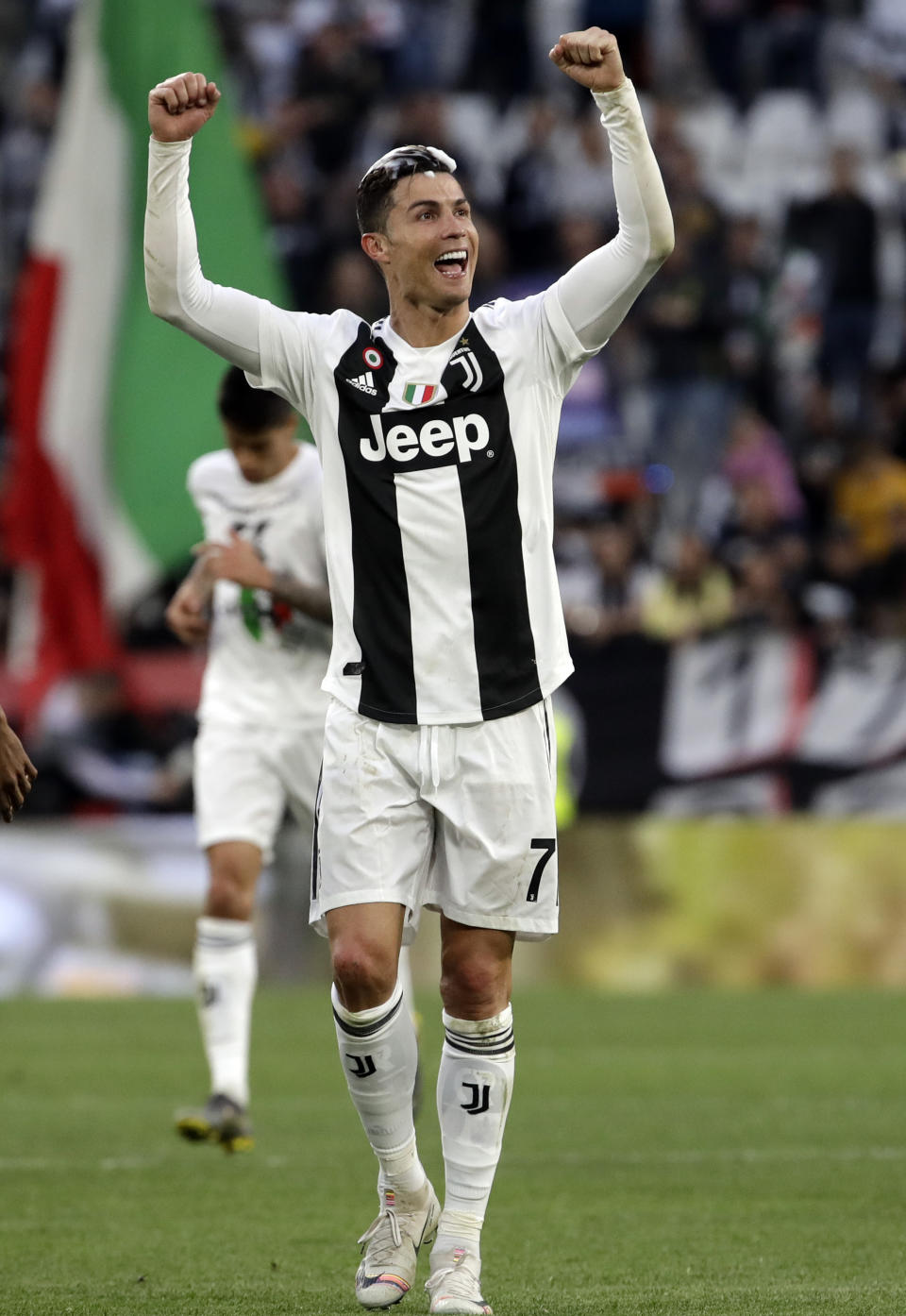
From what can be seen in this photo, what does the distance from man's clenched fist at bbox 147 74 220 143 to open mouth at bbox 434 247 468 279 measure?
60 centimetres

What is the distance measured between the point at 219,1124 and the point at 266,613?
1794mm

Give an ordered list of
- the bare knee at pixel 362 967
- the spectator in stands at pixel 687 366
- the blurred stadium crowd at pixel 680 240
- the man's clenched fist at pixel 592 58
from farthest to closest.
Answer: the spectator in stands at pixel 687 366
the blurred stadium crowd at pixel 680 240
the bare knee at pixel 362 967
the man's clenched fist at pixel 592 58

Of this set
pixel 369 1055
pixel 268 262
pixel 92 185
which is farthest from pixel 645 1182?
pixel 92 185

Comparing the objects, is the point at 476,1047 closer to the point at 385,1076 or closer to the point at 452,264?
the point at 385,1076

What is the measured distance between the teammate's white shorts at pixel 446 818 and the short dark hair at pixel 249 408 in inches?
112

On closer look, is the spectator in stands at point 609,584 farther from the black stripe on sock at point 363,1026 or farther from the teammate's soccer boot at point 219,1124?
the black stripe on sock at point 363,1026

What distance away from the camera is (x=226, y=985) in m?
7.62

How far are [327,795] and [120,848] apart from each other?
29.2ft

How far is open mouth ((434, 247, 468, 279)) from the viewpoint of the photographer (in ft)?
16.2

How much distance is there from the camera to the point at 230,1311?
4656mm

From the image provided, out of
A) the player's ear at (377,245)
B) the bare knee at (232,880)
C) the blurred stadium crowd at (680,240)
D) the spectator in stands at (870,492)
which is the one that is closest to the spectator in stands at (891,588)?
the blurred stadium crowd at (680,240)

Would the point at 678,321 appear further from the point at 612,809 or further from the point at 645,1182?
the point at 645,1182

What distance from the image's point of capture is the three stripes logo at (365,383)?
16.3ft

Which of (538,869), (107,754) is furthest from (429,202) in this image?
(107,754)
